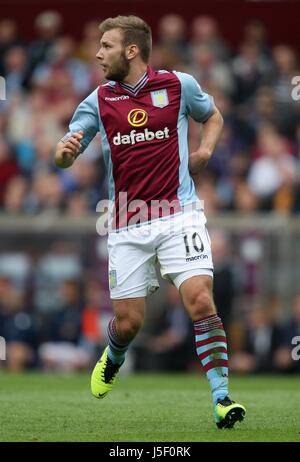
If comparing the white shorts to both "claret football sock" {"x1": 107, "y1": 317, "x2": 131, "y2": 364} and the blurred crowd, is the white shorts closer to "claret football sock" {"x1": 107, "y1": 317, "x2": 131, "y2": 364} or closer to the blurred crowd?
"claret football sock" {"x1": 107, "y1": 317, "x2": 131, "y2": 364}

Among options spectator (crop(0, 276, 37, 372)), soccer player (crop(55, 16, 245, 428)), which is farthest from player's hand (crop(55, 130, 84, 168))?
spectator (crop(0, 276, 37, 372))

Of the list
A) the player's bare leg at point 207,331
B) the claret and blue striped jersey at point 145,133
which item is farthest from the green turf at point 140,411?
the claret and blue striped jersey at point 145,133

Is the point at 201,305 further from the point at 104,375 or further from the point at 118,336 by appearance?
the point at 104,375

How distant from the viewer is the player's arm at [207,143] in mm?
8320

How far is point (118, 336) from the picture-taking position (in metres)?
8.67

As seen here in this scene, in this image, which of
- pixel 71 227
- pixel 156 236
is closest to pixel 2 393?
pixel 156 236

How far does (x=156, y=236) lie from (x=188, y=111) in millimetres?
961

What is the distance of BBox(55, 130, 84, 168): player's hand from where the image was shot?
26.5 ft

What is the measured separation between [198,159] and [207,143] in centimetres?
19

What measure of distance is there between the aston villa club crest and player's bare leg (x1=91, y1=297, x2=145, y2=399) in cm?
137

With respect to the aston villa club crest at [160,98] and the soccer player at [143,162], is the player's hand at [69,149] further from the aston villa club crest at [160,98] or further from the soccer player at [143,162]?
the aston villa club crest at [160,98]

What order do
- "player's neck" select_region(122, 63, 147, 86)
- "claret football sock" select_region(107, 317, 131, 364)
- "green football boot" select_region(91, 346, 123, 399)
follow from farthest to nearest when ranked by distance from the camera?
"green football boot" select_region(91, 346, 123, 399) → "claret football sock" select_region(107, 317, 131, 364) → "player's neck" select_region(122, 63, 147, 86)

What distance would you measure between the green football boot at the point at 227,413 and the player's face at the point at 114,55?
2.41 metres
